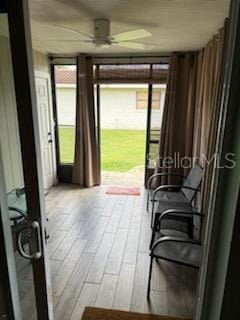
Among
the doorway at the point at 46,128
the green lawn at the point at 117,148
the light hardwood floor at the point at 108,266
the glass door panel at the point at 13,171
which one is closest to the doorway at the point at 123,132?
the green lawn at the point at 117,148

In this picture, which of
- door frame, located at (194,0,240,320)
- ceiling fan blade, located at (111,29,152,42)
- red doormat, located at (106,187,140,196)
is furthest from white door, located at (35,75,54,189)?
door frame, located at (194,0,240,320)

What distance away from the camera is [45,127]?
4.47 m

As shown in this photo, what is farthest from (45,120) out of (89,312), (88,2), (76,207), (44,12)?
(89,312)

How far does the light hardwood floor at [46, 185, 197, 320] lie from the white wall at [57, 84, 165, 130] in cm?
178

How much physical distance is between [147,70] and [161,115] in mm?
827

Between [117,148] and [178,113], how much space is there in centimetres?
455

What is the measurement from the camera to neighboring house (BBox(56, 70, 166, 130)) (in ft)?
14.9

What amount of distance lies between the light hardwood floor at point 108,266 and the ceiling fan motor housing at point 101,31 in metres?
2.28

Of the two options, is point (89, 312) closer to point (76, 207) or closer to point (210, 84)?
point (76, 207)

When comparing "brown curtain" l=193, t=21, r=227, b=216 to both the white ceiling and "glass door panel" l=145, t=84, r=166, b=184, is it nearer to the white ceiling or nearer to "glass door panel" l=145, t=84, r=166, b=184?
the white ceiling

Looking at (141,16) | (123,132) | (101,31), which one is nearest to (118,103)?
(123,132)

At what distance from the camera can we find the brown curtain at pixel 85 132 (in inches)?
169

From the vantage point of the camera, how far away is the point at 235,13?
82 cm

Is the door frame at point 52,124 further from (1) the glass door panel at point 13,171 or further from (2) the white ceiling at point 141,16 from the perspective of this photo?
(1) the glass door panel at point 13,171
